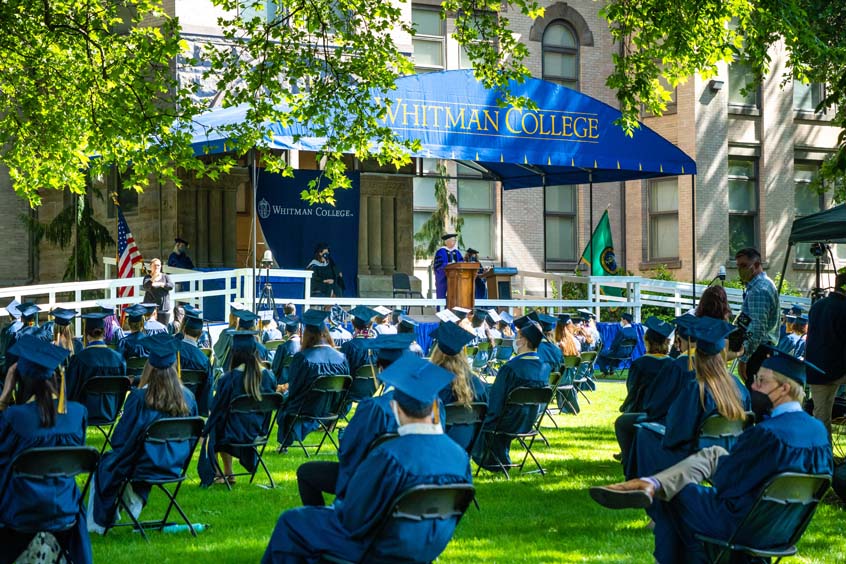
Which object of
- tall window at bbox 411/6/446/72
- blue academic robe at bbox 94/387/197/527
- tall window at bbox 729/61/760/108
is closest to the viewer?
blue academic robe at bbox 94/387/197/527

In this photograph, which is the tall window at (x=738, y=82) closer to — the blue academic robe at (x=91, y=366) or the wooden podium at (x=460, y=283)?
the wooden podium at (x=460, y=283)

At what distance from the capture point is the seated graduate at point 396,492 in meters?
4.86

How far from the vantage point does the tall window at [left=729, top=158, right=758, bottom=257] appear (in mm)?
31438

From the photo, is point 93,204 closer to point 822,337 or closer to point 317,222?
point 317,222

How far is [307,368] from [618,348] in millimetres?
10964

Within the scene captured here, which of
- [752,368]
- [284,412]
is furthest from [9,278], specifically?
[752,368]

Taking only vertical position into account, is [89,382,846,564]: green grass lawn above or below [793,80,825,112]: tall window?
below

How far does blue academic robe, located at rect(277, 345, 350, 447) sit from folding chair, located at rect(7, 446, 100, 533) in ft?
15.3

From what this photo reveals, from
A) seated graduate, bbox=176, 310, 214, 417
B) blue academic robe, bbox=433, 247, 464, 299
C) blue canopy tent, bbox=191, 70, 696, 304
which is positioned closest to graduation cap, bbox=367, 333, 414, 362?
seated graduate, bbox=176, 310, 214, 417

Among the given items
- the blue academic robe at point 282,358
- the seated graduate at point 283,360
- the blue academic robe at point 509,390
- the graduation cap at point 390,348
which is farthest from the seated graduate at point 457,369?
the blue academic robe at point 282,358

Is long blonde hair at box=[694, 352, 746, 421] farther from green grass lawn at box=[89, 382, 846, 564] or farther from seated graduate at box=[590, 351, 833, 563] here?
green grass lawn at box=[89, 382, 846, 564]

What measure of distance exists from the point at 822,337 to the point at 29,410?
6.36 metres

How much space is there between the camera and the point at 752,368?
32.4ft

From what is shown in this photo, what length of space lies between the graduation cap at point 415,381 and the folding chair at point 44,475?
1.86 meters
